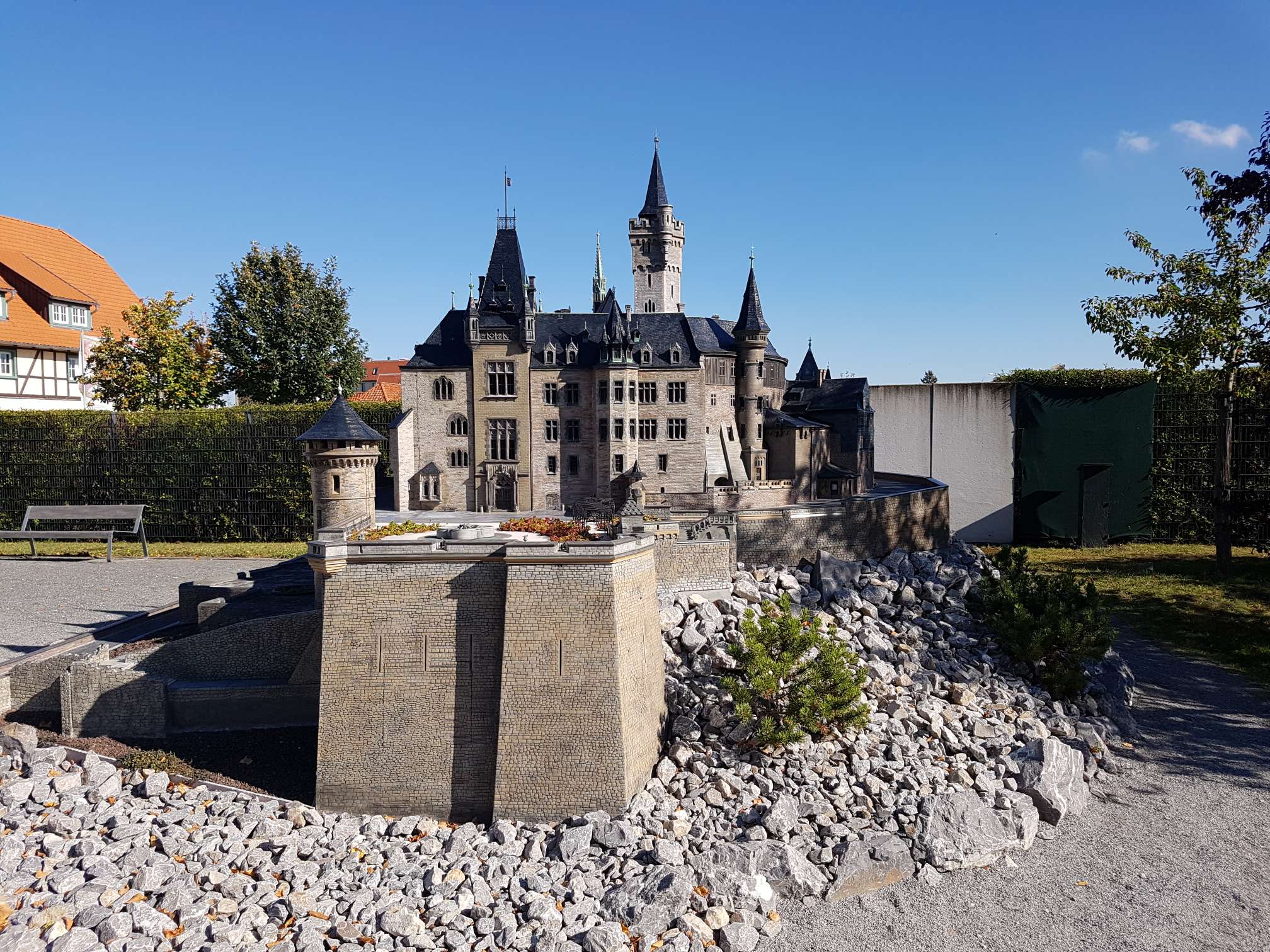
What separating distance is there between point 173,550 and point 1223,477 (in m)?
41.9

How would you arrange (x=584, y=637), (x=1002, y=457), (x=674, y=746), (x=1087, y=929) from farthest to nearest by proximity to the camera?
(x=1002, y=457)
(x=674, y=746)
(x=584, y=637)
(x=1087, y=929)

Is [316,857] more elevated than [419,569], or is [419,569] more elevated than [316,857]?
[419,569]

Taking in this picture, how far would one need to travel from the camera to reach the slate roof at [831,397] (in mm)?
32750

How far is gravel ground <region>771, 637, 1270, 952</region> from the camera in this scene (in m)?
12.2

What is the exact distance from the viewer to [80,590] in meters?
27.2

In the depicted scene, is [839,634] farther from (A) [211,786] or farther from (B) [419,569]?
(A) [211,786]

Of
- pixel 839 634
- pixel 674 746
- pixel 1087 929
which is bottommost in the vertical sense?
pixel 1087 929

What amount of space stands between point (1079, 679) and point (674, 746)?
10.2 m

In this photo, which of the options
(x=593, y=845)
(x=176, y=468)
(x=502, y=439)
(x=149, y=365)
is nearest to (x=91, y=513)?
(x=176, y=468)

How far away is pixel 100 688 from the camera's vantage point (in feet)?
57.6

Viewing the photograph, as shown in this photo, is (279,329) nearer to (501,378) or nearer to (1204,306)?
(501,378)

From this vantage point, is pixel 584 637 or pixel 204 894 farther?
pixel 584 637

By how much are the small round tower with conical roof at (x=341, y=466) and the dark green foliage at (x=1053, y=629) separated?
16.1m

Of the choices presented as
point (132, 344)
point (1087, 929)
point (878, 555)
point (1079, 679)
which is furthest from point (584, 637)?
point (132, 344)
